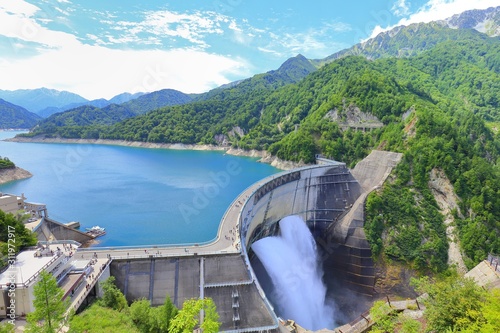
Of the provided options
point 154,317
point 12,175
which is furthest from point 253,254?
point 12,175

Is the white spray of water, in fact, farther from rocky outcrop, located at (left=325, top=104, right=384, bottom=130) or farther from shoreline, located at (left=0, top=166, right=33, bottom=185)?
shoreline, located at (left=0, top=166, right=33, bottom=185)

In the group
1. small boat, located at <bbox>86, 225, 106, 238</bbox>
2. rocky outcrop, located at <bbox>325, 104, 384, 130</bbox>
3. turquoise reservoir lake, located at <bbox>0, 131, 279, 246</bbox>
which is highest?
rocky outcrop, located at <bbox>325, 104, 384, 130</bbox>

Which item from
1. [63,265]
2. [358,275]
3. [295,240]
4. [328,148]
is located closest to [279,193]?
[295,240]

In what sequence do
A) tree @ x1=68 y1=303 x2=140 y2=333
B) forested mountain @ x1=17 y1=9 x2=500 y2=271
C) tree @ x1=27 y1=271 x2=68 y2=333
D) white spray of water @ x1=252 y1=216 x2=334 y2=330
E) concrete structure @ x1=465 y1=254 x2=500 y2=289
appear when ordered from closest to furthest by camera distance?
tree @ x1=27 y1=271 x2=68 y2=333, tree @ x1=68 y1=303 x2=140 y2=333, concrete structure @ x1=465 y1=254 x2=500 y2=289, white spray of water @ x1=252 y1=216 x2=334 y2=330, forested mountain @ x1=17 y1=9 x2=500 y2=271

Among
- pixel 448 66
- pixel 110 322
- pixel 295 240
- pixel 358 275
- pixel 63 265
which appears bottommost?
pixel 358 275

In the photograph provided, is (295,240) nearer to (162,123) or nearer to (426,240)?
(426,240)

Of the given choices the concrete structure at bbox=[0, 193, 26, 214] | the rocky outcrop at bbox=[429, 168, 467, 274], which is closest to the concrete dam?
the rocky outcrop at bbox=[429, 168, 467, 274]

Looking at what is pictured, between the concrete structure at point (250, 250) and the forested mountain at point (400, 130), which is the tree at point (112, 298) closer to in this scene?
the concrete structure at point (250, 250)
